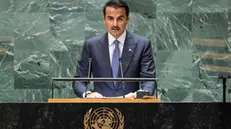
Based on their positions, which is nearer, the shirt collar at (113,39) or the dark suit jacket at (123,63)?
the dark suit jacket at (123,63)

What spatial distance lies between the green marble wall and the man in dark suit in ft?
6.15

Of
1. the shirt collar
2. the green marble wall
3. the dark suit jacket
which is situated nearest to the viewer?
the dark suit jacket

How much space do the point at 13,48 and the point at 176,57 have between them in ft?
7.26

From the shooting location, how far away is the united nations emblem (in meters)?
3.67

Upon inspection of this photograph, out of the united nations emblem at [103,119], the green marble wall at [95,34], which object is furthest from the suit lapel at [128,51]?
the green marble wall at [95,34]

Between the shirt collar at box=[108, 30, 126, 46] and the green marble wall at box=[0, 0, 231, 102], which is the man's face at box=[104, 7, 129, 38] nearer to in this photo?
the shirt collar at box=[108, 30, 126, 46]

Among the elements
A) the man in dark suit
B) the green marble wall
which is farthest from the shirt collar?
the green marble wall

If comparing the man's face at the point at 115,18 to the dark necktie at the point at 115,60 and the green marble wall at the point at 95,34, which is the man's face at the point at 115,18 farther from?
the green marble wall at the point at 95,34

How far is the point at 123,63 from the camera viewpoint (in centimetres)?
518

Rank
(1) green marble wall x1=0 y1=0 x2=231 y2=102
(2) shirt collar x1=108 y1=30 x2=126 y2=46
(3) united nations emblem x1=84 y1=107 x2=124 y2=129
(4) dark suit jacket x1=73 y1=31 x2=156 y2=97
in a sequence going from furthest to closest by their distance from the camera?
1. (1) green marble wall x1=0 y1=0 x2=231 y2=102
2. (2) shirt collar x1=108 y1=30 x2=126 y2=46
3. (4) dark suit jacket x1=73 y1=31 x2=156 y2=97
4. (3) united nations emblem x1=84 y1=107 x2=124 y2=129

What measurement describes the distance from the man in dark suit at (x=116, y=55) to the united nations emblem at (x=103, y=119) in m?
1.38

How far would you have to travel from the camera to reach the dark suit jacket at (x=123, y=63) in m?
5.13

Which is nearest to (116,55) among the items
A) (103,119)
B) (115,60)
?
(115,60)

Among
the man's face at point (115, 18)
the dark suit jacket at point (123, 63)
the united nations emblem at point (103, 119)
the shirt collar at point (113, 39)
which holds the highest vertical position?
the man's face at point (115, 18)
